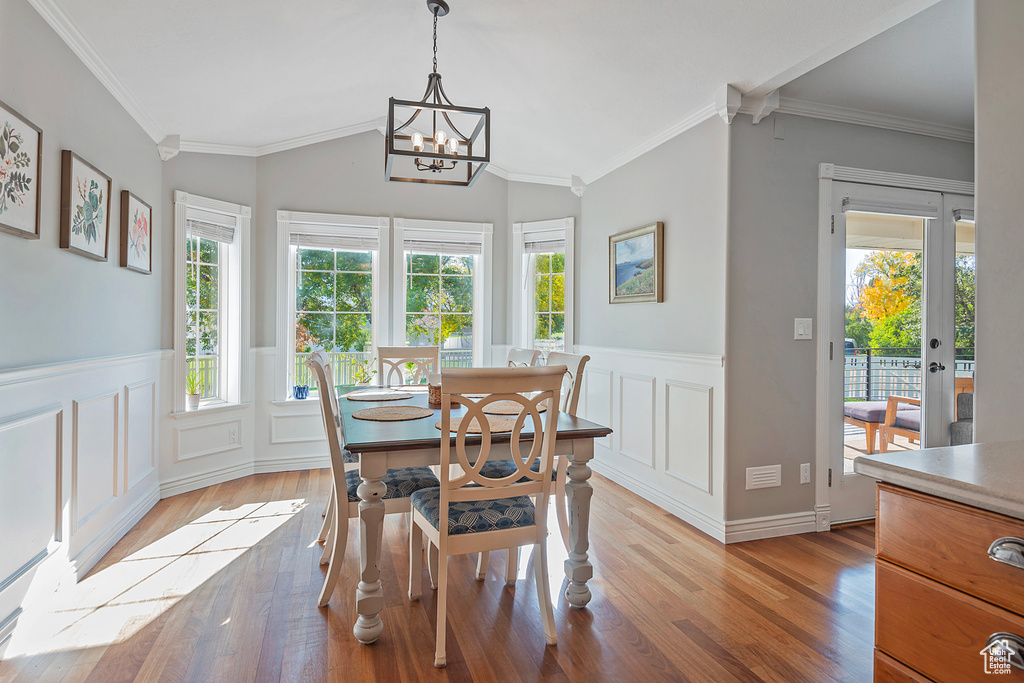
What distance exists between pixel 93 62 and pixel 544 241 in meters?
3.34

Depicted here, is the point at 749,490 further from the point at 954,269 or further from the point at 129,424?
the point at 129,424

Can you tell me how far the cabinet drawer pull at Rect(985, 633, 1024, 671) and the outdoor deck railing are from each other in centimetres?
262

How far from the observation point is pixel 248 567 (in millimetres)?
2582

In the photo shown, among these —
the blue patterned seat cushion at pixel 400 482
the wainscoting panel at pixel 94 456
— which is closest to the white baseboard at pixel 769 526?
the blue patterned seat cushion at pixel 400 482

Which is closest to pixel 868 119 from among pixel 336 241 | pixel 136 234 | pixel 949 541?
pixel 949 541

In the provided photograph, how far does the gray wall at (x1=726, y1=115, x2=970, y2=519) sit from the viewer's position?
2.97m

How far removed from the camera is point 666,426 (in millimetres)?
3494

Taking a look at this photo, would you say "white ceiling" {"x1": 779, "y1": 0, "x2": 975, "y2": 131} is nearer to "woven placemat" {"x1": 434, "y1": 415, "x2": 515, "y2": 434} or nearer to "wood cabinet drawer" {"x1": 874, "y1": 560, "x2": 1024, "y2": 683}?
"woven placemat" {"x1": 434, "y1": 415, "x2": 515, "y2": 434}

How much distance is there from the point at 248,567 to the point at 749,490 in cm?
268

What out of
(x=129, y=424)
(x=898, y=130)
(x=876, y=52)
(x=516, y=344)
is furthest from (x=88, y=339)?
(x=898, y=130)

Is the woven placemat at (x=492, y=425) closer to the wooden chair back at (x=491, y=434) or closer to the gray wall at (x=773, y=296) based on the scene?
the wooden chair back at (x=491, y=434)

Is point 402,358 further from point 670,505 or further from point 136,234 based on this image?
point 670,505

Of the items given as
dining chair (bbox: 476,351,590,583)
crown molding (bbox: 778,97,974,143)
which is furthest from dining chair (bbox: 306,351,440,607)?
crown molding (bbox: 778,97,974,143)

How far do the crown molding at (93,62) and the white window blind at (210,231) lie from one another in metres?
0.64
